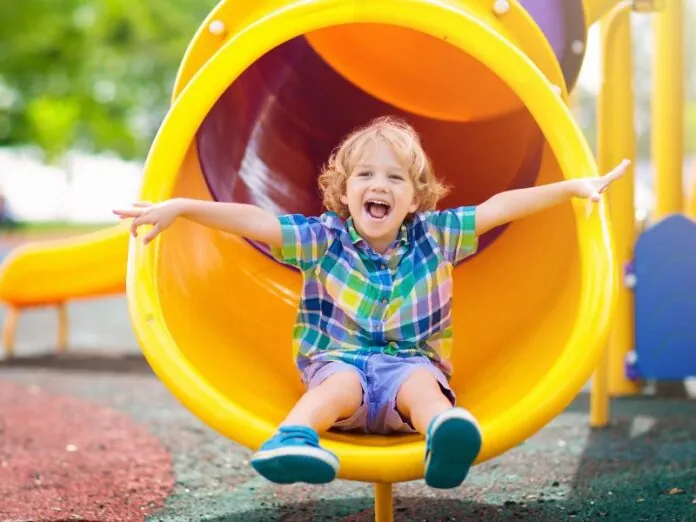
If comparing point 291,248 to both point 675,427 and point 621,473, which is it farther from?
point 675,427

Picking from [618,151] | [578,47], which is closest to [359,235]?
[578,47]

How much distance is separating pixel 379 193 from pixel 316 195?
3.19 ft

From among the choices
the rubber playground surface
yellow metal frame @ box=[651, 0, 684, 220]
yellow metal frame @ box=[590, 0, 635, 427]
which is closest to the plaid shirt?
the rubber playground surface

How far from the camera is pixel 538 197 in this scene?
204 centimetres

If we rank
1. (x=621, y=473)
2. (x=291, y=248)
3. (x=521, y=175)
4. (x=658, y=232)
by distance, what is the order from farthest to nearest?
(x=658, y=232) → (x=521, y=175) → (x=621, y=473) → (x=291, y=248)

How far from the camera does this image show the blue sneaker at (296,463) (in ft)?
5.23

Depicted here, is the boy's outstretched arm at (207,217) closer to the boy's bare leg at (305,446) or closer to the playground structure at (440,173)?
the playground structure at (440,173)

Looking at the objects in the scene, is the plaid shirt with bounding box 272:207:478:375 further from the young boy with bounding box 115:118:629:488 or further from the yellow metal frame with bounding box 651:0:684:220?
the yellow metal frame with bounding box 651:0:684:220

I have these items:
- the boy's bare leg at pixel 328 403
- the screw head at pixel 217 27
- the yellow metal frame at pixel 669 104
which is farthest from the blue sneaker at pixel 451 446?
the yellow metal frame at pixel 669 104

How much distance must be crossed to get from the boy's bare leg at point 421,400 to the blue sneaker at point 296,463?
25cm

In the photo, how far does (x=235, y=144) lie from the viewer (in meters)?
2.93

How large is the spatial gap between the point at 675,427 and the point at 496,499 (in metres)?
1.18

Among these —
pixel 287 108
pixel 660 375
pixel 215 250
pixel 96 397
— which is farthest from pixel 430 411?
pixel 96 397

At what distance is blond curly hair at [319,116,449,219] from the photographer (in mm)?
2160
